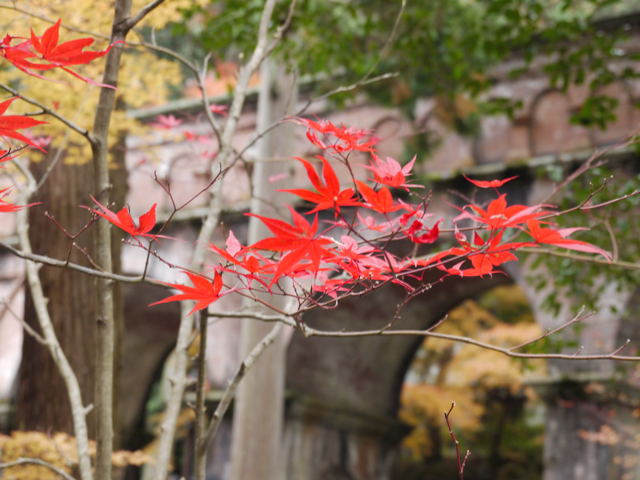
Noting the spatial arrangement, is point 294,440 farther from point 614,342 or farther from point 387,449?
Result: point 614,342

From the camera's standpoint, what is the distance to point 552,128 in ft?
23.3

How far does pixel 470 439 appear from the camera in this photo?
12.9 m

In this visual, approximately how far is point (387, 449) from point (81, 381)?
6.33m

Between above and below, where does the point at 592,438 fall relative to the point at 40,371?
below

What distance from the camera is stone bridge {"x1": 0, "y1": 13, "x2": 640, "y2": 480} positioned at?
6527 millimetres

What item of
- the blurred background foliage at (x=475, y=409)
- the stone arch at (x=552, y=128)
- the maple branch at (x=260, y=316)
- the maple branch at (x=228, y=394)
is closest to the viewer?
the maple branch at (x=260, y=316)

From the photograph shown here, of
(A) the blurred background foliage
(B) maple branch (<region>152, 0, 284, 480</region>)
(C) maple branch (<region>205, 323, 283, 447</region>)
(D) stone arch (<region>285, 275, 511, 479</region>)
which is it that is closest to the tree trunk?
(B) maple branch (<region>152, 0, 284, 480</region>)

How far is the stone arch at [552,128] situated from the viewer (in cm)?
696

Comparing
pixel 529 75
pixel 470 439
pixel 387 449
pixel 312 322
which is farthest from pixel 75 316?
pixel 470 439

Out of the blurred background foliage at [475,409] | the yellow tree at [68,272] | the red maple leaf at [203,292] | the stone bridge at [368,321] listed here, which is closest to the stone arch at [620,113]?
the stone bridge at [368,321]

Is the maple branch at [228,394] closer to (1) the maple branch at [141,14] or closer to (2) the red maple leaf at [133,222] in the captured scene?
(2) the red maple leaf at [133,222]

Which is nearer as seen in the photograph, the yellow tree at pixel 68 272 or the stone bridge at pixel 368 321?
the yellow tree at pixel 68 272

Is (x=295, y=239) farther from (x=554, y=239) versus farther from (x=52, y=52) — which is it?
(x=52, y=52)

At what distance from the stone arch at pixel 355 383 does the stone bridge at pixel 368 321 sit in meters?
0.02
